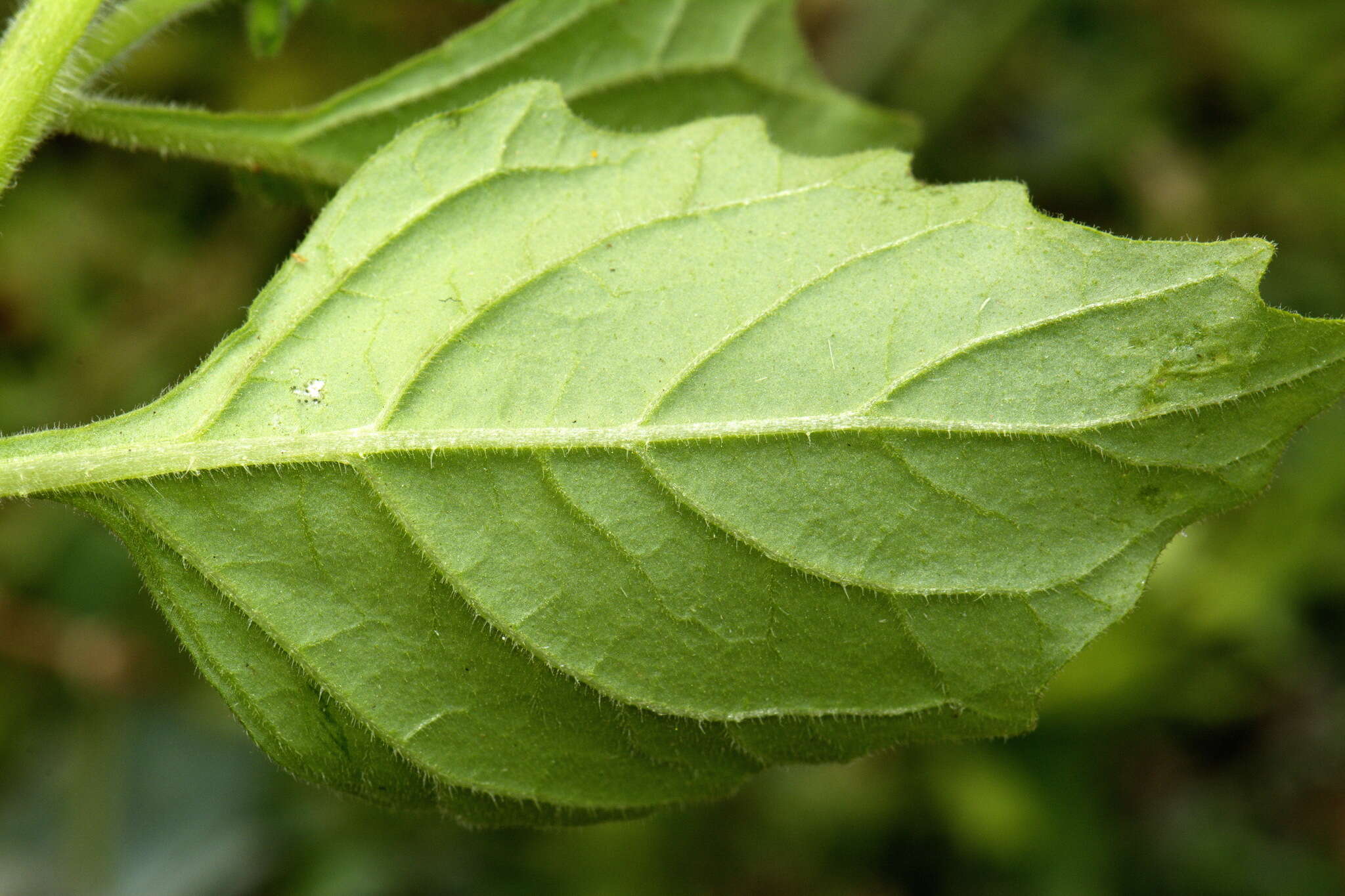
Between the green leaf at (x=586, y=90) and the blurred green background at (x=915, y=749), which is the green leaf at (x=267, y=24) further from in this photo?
the blurred green background at (x=915, y=749)

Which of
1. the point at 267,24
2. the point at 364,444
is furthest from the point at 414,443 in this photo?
the point at 267,24

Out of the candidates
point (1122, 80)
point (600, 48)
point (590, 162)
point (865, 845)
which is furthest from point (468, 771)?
point (1122, 80)

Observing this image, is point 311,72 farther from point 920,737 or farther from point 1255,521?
point 1255,521

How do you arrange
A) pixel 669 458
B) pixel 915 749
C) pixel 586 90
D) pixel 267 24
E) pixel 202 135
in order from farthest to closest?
pixel 915 749 < pixel 586 90 < pixel 202 135 < pixel 267 24 < pixel 669 458

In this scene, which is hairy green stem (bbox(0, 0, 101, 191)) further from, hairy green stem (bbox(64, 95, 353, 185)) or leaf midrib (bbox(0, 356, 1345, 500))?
leaf midrib (bbox(0, 356, 1345, 500))

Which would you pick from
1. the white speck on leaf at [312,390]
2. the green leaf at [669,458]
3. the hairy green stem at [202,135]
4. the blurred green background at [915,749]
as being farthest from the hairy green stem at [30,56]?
the blurred green background at [915,749]

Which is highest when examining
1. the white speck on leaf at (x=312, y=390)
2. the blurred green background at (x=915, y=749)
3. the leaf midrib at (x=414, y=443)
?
the white speck on leaf at (x=312, y=390)

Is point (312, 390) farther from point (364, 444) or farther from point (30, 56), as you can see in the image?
point (30, 56)
